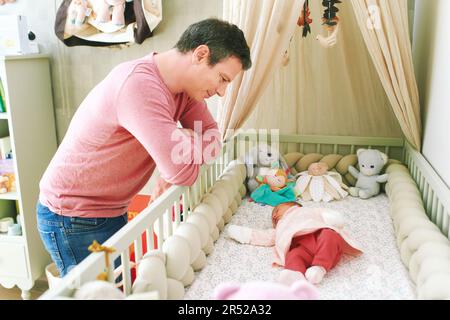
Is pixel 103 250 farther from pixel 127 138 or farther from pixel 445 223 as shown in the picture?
pixel 445 223

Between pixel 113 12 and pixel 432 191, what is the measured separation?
1.84 m

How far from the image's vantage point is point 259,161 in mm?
2328

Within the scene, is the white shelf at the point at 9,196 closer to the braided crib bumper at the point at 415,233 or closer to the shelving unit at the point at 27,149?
the shelving unit at the point at 27,149

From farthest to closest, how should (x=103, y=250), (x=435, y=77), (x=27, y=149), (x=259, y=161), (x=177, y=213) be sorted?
(x=27, y=149) < (x=259, y=161) < (x=435, y=77) < (x=177, y=213) < (x=103, y=250)

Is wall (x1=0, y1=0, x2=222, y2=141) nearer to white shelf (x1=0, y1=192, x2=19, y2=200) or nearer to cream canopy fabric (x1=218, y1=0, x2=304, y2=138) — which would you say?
white shelf (x1=0, y1=192, x2=19, y2=200)

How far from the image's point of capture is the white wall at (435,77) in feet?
5.42

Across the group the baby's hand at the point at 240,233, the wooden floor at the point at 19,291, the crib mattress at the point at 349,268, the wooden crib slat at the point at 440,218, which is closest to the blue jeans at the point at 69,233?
the crib mattress at the point at 349,268

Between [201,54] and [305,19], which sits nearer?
[201,54]

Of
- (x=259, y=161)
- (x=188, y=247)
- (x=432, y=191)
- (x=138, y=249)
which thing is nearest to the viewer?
(x=138, y=249)

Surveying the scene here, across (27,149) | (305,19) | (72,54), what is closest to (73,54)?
(72,54)

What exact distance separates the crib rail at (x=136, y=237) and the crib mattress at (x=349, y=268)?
0.20m

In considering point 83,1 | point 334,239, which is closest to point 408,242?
point 334,239

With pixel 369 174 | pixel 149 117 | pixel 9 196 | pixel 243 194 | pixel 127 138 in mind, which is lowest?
pixel 9 196

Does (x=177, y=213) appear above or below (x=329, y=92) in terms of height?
below
